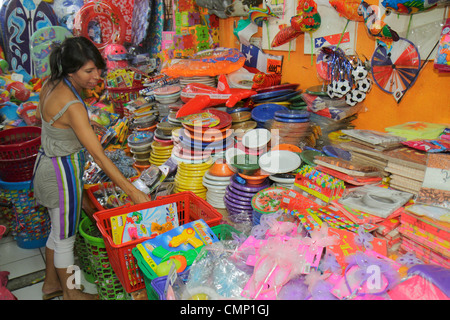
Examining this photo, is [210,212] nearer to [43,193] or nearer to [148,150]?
[43,193]

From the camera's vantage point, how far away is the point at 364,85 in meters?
2.16

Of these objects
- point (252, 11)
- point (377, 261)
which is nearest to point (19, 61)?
→ point (252, 11)

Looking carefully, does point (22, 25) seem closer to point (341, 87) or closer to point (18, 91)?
point (18, 91)

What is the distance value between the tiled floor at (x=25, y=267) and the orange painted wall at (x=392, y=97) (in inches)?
89.4

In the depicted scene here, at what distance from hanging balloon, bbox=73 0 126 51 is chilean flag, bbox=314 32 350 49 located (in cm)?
325

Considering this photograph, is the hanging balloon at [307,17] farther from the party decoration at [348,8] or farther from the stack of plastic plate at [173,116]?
the stack of plastic plate at [173,116]

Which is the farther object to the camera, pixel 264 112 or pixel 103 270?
pixel 264 112

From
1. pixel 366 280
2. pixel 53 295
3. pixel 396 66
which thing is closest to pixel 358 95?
pixel 396 66

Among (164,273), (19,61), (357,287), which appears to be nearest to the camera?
(357,287)

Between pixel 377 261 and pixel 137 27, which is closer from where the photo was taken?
pixel 377 261

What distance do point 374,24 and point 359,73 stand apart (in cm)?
31

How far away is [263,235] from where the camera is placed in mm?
1468

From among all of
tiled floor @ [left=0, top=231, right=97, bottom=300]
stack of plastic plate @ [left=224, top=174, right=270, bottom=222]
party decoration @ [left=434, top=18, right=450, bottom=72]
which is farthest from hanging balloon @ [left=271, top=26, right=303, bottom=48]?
tiled floor @ [left=0, top=231, right=97, bottom=300]
